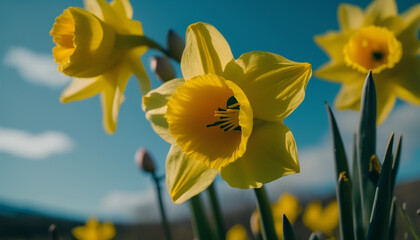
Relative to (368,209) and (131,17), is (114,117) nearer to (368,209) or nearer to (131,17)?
(131,17)

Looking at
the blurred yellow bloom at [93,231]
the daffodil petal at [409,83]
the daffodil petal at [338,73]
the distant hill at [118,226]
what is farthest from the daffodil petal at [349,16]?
the distant hill at [118,226]

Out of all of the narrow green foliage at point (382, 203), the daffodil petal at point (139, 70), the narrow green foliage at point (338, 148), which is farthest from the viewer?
the daffodil petal at point (139, 70)

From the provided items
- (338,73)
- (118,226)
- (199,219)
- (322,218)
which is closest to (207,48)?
(199,219)

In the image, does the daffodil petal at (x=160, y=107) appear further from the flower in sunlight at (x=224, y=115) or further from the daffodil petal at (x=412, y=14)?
the daffodil petal at (x=412, y=14)

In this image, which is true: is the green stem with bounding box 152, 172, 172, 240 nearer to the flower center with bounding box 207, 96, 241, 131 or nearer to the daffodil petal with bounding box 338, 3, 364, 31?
the flower center with bounding box 207, 96, 241, 131

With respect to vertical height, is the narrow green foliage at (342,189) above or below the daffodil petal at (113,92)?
below

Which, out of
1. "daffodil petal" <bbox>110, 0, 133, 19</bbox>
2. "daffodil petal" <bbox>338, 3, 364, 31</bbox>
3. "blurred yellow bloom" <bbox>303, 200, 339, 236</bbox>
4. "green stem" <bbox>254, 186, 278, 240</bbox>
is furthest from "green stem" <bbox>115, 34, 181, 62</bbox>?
"blurred yellow bloom" <bbox>303, 200, 339, 236</bbox>

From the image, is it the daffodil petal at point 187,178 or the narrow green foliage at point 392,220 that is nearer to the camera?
the daffodil petal at point 187,178
